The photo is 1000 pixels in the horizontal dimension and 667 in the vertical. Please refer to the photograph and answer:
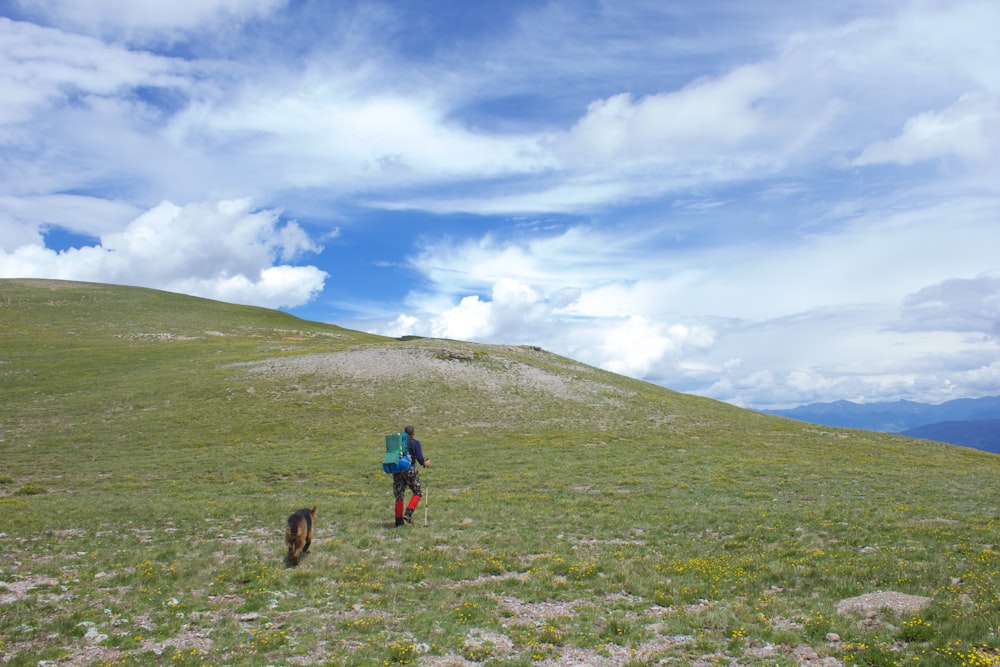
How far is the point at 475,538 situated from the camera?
1764cm

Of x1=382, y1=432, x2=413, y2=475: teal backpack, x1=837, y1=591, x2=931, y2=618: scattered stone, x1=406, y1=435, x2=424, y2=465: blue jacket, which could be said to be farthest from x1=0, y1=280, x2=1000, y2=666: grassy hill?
x1=406, y1=435, x2=424, y2=465: blue jacket

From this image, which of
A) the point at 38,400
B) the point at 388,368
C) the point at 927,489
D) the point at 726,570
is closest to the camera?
the point at 726,570

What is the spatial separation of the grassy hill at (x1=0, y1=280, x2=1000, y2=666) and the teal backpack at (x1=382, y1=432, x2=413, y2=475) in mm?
2179

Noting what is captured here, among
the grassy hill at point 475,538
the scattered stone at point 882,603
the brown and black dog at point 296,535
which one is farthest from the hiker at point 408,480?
the scattered stone at point 882,603

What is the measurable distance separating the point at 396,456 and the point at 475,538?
3.99 m

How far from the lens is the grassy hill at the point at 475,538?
991 centimetres

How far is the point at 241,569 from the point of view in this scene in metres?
14.3

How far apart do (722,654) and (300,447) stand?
34.9 meters

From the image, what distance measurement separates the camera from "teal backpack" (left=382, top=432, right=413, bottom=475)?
1884 cm

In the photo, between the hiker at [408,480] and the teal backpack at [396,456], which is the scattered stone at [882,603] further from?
the teal backpack at [396,456]

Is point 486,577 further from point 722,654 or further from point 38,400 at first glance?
point 38,400

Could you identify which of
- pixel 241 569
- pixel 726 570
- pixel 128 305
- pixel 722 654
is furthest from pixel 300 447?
pixel 128 305

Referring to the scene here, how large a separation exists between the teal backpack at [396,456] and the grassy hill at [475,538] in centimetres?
218

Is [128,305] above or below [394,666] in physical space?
above
